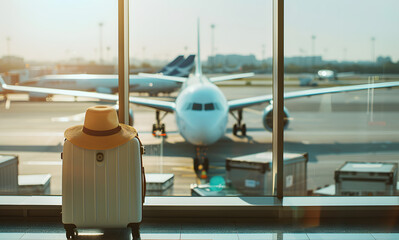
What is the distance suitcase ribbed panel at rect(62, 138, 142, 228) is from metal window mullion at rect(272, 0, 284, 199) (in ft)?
4.13

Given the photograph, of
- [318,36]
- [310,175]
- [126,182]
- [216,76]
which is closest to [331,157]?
[310,175]

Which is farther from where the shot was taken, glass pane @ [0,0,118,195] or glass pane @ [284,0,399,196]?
glass pane @ [284,0,399,196]

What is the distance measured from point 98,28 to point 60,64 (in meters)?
1.37

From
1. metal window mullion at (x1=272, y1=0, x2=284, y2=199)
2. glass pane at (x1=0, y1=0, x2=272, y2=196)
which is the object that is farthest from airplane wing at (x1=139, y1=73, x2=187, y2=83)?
metal window mullion at (x1=272, y1=0, x2=284, y2=199)

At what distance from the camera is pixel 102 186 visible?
2.48 meters

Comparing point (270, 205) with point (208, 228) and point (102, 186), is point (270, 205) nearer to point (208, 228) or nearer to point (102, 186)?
point (208, 228)

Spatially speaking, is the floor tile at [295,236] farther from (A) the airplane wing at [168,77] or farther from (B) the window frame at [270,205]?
(A) the airplane wing at [168,77]

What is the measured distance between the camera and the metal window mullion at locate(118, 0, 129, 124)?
10.6ft

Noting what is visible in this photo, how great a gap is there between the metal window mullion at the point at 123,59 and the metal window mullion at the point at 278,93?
116cm

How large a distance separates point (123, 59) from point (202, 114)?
222 inches

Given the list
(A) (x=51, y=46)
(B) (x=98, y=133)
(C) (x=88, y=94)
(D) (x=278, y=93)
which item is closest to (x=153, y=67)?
(A) (x=51, y=46)

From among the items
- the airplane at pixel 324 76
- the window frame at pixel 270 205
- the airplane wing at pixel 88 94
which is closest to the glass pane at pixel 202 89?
the airplane wing at pixel 88 94

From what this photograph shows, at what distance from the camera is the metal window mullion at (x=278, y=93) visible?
3.25 metres

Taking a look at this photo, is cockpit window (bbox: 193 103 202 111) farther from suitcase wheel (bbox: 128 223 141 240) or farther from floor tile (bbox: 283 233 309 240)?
suitcase wheel (bbox: 128 223 141 240)
